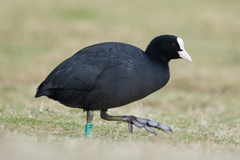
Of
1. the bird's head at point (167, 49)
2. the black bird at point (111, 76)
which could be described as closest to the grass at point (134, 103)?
the black bird at point (111, 76)

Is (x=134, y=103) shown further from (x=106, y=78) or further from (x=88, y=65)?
(x=106, y=78)

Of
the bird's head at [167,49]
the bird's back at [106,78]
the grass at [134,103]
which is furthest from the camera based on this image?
the bird's head at [167,49]

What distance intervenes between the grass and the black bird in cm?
53

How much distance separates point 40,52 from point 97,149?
1350cm

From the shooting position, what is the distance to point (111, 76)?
19.4 feet

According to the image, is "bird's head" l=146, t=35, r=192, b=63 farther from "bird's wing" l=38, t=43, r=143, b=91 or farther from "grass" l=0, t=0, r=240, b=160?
"grass" l=0, t=0, r=240, b=160

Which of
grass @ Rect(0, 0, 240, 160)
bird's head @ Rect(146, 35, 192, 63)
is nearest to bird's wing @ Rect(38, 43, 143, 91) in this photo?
bird's head @ Rect(146, 35, 192, 63)

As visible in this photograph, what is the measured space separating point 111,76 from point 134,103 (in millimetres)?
6361

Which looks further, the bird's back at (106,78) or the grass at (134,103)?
the bird's back at (106,78)

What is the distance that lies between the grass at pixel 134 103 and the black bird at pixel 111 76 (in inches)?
20.8

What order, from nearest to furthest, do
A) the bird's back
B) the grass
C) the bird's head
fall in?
the grass < the bird's back < the bird's head

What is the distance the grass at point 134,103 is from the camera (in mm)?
5582

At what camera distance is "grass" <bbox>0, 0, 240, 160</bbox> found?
5.58 m

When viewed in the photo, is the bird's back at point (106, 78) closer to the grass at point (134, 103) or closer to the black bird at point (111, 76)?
the black bird at point (111, 76)
